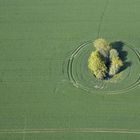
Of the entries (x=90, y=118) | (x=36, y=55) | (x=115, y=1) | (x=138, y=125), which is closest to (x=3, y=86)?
(x=36, y=55)

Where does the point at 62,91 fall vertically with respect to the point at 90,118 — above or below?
above

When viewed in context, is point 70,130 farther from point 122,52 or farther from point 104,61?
point 122,52

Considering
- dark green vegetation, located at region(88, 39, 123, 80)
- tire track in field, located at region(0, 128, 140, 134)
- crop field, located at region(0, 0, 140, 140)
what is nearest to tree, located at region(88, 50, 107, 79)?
dark green vegetation, located at region(88, 39, 123, 80)

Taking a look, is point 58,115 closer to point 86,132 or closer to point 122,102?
point 86,132

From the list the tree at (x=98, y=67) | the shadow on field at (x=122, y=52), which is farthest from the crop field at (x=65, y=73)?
the tree at (x=98, y=67)

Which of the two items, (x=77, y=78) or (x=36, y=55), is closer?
(x=77, y=78)

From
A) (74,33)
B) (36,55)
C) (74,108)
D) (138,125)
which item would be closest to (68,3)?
(74,33)

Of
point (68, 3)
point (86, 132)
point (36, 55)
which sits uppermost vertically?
point (68, 3)

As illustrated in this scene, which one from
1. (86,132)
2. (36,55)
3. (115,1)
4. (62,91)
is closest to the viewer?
(86,132)

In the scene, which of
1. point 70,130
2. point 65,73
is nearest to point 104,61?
point 65,73

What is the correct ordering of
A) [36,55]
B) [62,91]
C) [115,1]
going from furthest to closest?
[115,1]
[36,55]
[62,91]
